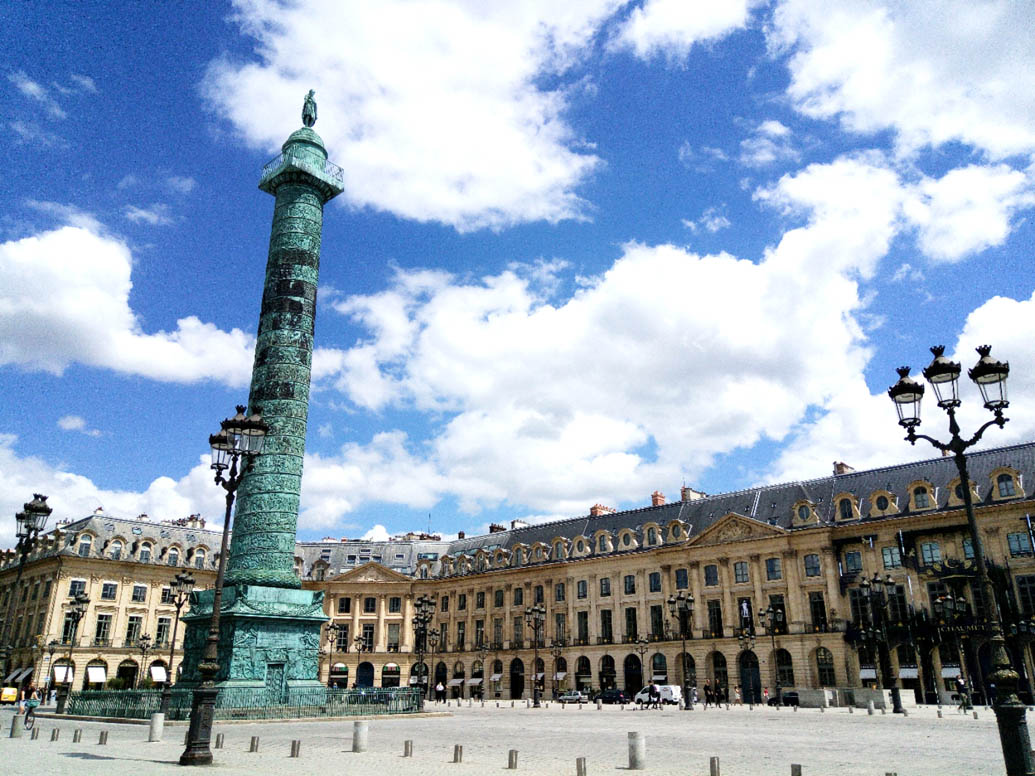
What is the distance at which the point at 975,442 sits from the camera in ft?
38.6

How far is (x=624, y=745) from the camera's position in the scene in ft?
60.9

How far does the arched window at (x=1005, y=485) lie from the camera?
4553cm

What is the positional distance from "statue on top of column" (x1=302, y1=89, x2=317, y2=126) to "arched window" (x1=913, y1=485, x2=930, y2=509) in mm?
40527

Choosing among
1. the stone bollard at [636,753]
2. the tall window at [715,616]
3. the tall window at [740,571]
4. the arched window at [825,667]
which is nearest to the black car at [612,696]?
the tall window at [715,616]

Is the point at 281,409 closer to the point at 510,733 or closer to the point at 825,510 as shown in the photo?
the point at 510,733

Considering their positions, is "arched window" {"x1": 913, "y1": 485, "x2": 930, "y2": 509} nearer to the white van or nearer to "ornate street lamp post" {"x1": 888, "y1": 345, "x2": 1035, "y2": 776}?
the white van

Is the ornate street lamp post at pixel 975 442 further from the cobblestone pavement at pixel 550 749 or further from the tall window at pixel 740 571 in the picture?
the tall window at pixel 740 571

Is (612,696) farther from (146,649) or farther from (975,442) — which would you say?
(975,442)

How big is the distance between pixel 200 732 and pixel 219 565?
281 centimetres

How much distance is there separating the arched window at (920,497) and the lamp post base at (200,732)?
45.8m

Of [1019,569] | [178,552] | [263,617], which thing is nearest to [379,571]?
[178,552]

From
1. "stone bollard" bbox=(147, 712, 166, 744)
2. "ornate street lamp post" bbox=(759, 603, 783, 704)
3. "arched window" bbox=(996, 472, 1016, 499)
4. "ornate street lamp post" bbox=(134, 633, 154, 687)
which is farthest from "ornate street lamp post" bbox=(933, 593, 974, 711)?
"ornate street lamp post" bbox=(134, 633, 154, 687)

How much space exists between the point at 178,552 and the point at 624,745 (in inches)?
2353

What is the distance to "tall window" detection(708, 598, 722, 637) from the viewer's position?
54.5 meters
